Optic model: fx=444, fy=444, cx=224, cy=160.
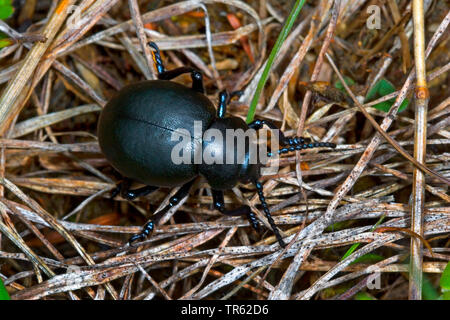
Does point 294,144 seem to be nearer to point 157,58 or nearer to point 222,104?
point 222,104

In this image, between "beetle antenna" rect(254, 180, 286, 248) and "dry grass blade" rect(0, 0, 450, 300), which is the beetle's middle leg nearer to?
"dry grass blade" rect(0, 0, 450, 300)

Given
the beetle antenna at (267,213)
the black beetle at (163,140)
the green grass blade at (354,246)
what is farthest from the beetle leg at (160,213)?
the green grass blade at (354,246)

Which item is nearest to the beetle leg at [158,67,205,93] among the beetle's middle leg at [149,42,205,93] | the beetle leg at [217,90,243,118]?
the beetle's middle leg at [149,42,205,93]

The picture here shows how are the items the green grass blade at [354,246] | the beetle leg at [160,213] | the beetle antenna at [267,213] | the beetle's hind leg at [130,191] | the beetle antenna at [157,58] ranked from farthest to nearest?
1. the beetle antenna at [157,58]
2. the beetle's hind leg at [130,191]
3. the beetle leg at [160,213]
4. the beetle antenna at [267,213]
5. the green grass blade at [354,246]

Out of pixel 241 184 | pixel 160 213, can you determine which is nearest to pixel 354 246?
pixel 241 184

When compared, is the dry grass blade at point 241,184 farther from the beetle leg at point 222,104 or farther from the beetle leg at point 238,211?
the beetle leg at point 222,104
